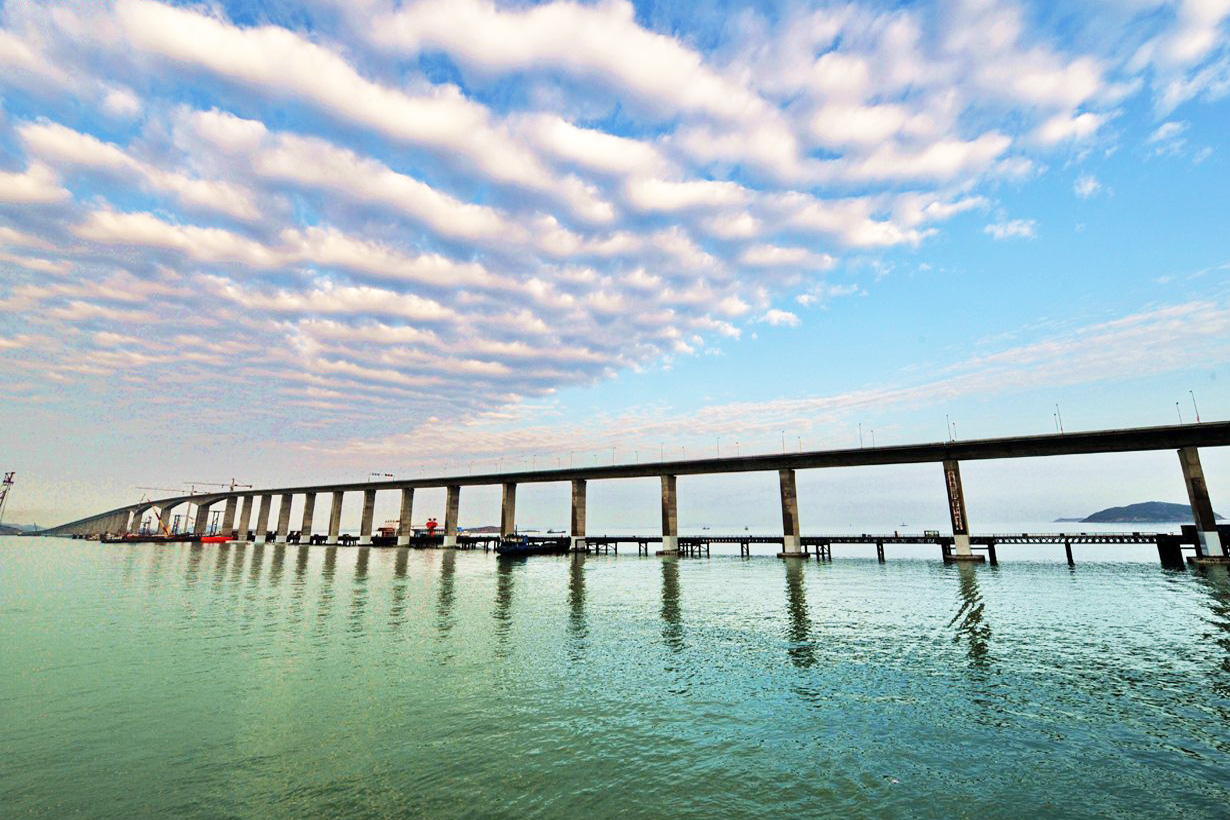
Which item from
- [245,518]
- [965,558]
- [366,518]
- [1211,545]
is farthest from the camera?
[245,518]

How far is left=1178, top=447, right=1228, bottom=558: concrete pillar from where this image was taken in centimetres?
6359

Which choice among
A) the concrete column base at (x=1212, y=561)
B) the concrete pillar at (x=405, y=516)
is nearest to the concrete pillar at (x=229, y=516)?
the concrete pillar at (x=405, y=516)

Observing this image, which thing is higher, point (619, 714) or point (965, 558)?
point (965, 558)

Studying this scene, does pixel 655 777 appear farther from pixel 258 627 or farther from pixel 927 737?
pixel 258 627

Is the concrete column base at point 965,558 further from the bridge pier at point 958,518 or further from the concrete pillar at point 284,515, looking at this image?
the concrete pillar at point 284,515

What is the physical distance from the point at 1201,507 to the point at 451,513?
13302 cm

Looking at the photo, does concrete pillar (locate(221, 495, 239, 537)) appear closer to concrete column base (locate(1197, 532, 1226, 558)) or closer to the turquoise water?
the turquoise water

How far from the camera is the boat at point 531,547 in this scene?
106 m

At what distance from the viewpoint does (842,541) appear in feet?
312

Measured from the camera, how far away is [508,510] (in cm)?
12619

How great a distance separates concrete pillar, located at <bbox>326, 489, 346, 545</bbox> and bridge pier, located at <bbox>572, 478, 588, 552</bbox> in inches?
3002

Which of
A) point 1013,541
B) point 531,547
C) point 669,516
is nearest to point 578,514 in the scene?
point 531,547

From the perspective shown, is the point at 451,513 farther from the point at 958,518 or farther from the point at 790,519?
the point at 958,518

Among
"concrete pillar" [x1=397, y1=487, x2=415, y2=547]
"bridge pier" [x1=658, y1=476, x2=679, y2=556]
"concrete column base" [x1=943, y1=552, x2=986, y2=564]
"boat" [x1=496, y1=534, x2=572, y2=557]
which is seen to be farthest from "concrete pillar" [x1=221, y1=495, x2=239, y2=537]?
"concrete column base" [x1=943, y1=552, x2=986, y2=564]
